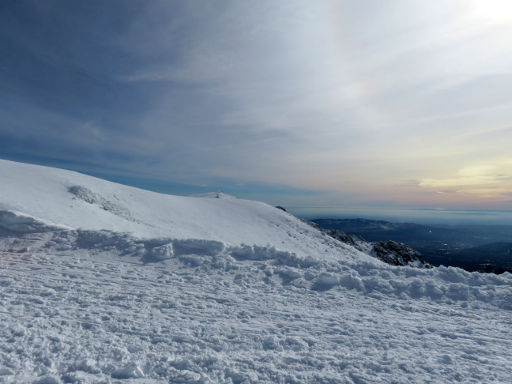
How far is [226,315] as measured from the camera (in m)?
5.72

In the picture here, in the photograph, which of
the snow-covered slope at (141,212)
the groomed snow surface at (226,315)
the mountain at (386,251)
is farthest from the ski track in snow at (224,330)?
the mountain at (386,251)

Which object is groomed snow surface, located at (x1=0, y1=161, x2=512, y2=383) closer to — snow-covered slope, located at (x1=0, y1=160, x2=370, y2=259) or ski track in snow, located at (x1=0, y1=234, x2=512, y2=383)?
ski track in snow, located at (x1=0, y1=234, x2=512, y2=383)

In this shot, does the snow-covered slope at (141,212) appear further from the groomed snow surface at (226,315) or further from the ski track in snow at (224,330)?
the ski track in snow at (224,330)

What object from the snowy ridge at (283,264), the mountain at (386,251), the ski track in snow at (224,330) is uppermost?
the snowy ridge at (283,264)

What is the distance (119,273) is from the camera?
7.78 meters

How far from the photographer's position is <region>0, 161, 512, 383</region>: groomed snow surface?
403 centimetres

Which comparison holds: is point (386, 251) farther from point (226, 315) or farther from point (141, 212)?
point (226, 315)

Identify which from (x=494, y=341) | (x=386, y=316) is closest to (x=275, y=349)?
(x=386, y=316)

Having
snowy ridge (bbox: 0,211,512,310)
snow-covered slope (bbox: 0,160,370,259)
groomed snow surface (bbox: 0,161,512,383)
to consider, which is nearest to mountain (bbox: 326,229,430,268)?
snow-covered slope (bbox: 0,160,370,259)

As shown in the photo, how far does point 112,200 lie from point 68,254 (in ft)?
56.3

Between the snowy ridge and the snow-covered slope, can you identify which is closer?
the snowy ridge

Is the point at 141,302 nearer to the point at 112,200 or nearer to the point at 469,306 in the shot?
the point at 469,306

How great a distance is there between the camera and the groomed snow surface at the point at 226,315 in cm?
403

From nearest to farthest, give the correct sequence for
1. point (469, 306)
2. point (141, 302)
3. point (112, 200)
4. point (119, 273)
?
point (141, 302) → point (469, 306) → point (119, 273) → point (112, 200)
